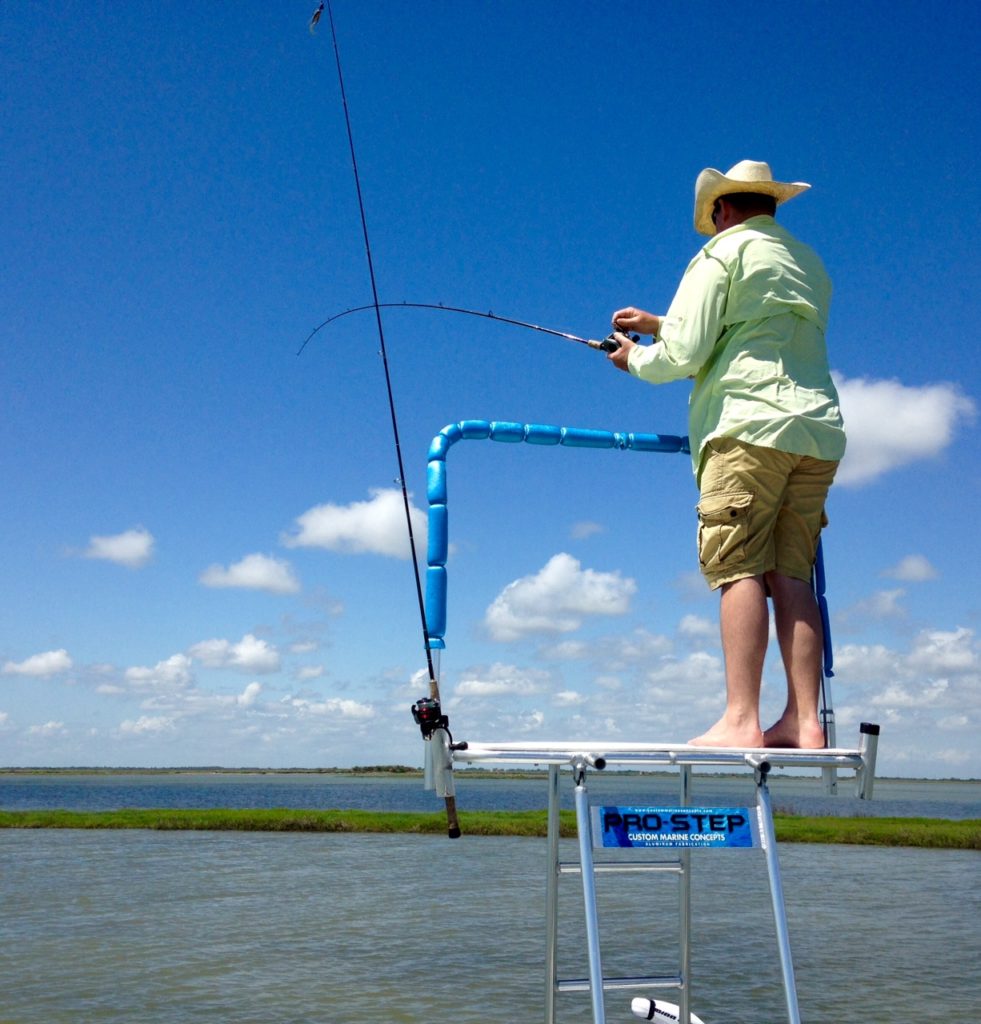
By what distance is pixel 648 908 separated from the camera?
70.1 ft

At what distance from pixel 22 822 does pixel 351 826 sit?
41.8ft

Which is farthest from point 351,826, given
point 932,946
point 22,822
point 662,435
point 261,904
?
point 662,435

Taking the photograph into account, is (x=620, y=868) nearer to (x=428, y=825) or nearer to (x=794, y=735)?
(x=794, y=735)

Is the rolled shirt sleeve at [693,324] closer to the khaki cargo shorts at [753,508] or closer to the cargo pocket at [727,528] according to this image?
the khaki cargo shorts at [753,508]

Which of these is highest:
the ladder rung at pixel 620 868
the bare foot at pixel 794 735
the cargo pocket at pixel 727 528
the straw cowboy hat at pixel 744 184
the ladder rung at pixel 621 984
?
the straw cowboy hat at pixel 744 184

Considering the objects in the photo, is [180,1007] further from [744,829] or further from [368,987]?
[744,829]

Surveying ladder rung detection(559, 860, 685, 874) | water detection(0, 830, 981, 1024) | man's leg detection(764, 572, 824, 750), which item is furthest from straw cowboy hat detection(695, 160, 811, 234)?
water detection(0, 830, 981, 1024)

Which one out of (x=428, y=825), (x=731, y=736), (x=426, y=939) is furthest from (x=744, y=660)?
(x=428, y=825)

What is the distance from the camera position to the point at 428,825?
39750 mm

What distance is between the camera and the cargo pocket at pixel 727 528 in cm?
390

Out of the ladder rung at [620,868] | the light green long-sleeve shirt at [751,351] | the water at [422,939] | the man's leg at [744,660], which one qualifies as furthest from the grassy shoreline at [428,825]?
the light green long-sleeve shirt at [751,351]

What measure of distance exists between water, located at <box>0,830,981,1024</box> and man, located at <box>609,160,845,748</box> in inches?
332

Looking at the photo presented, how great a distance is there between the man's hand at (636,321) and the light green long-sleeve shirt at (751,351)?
0.23 metres

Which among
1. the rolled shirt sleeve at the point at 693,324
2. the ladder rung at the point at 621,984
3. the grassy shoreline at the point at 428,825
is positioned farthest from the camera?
the grassy shoreline at the point at 428,825
